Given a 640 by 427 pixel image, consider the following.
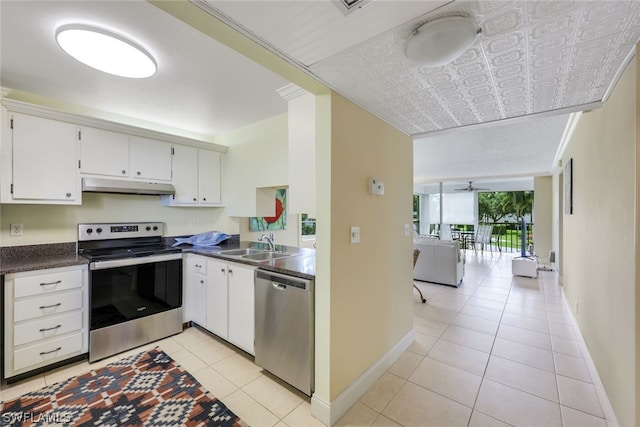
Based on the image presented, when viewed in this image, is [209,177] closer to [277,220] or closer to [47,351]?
[277,220]

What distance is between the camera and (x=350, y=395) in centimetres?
183

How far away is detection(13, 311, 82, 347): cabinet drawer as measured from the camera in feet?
6.75

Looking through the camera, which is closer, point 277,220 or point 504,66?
point 504,66

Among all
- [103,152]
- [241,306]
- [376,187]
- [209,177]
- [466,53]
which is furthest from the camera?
[209,177]

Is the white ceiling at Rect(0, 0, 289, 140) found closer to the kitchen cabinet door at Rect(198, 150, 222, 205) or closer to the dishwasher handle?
the kitchen cabinet door at Rect(198, 150, 222, 205)

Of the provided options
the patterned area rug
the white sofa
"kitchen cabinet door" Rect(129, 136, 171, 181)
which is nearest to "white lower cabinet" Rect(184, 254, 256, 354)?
the patterned area rug

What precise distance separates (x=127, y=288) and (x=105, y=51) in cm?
206

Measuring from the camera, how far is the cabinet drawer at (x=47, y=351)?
2.05m

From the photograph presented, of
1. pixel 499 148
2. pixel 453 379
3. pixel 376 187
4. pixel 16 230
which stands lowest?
pixel 453 379

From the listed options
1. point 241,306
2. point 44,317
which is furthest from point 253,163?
point 44,317

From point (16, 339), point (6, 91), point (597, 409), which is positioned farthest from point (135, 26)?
point (597, 409)

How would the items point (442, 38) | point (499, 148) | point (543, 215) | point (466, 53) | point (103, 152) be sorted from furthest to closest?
point (543, 215) < point (499, 148) < point (103, 152) < point (466, 53) < point (442, 38)

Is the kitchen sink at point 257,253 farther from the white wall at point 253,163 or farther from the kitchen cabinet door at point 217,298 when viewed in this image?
the white wall at point 253,163

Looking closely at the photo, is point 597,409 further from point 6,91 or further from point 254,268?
point 6,91
